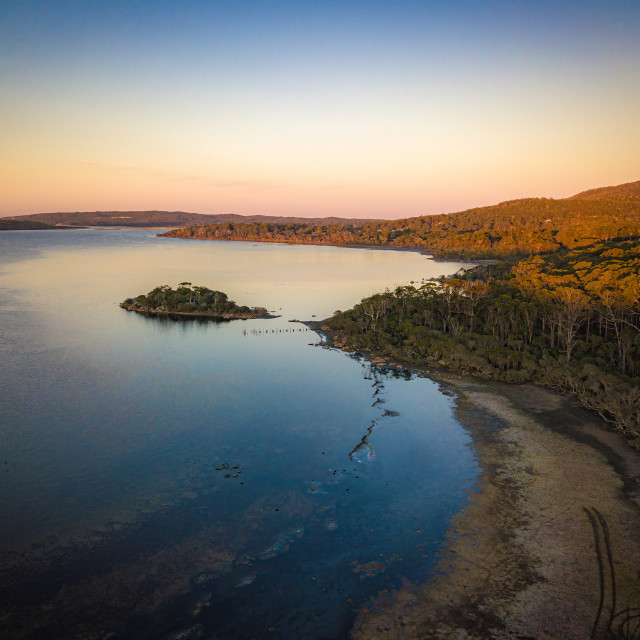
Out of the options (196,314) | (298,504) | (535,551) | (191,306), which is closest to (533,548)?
(535,551)

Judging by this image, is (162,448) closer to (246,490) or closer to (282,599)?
(246,490)

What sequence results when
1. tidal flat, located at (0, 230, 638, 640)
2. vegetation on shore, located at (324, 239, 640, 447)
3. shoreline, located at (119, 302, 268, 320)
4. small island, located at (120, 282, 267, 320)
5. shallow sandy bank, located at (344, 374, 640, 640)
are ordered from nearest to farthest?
shallow sandy bank, located at (344, 374, 640, 640)
tidal flat, located at (0, 230, 638, 640)
vegetation on shore, located at (324, 239, 640, 447)
shoreline, located at (119, 302, 268, 320)
small island, located at (120, 282, 267, 320)

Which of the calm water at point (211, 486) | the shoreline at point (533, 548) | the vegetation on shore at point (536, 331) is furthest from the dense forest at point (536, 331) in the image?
the calm water at point (211, 486)

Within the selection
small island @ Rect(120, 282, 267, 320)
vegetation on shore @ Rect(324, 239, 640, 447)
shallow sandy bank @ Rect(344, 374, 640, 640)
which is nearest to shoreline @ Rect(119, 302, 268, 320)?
small island @ Rect(120, 282, 267, 320)

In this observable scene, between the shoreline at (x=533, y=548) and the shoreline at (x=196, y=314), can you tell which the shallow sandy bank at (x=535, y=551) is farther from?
the shoreline at (x=196, y=314)

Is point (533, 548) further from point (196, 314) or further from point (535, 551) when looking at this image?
point (196, 314)

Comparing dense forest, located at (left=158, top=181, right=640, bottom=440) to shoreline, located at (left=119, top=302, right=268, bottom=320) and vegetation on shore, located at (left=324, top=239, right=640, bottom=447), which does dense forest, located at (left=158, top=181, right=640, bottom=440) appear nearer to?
vegetation on shore, located at (left=324, top=239, right=640, bottom=447)
